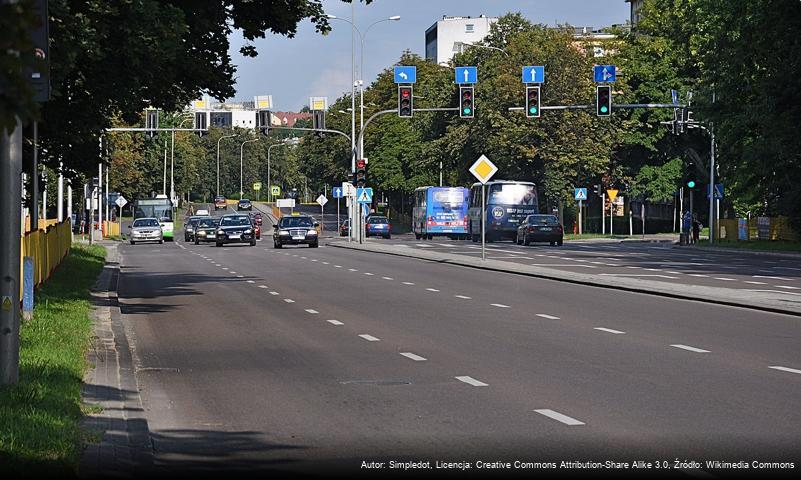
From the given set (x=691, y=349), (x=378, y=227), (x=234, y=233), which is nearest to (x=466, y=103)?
(x=234, y=233)

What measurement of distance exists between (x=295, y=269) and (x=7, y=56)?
34609 mm

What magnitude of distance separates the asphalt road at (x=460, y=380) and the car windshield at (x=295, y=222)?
37.4 meters

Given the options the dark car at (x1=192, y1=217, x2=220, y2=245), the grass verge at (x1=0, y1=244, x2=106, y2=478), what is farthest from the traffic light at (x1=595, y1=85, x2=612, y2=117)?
Answer: the dark car at (x1=192, y1=217, x2=220, y2=245)

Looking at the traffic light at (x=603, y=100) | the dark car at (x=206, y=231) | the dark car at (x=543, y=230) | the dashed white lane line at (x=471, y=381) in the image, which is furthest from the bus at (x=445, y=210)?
the dashed white lane line at (x=471, y=381)

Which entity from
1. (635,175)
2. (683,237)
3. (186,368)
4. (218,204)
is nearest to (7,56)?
(186,368)

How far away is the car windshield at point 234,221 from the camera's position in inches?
2687

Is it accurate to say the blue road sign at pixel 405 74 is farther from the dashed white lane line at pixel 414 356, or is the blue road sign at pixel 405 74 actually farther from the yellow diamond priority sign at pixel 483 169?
the dashed white lane line at pixel 414 356

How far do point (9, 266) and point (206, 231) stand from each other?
2525 inches

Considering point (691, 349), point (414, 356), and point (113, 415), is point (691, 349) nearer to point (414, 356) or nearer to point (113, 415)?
point (414, 356)

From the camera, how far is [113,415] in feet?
35.0

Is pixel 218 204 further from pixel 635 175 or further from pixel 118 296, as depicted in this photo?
pixel 118 296

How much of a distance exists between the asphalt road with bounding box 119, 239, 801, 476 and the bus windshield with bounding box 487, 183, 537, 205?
52689 mm

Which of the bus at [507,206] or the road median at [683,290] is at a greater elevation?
the bus at [507,206]

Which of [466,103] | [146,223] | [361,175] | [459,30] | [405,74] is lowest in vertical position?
[146,223]
